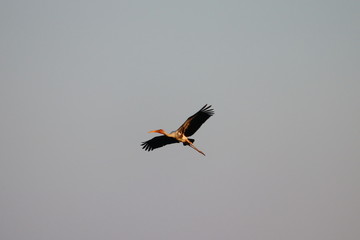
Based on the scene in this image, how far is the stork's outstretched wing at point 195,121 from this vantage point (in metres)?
25.1

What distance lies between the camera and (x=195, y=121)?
25391 mm

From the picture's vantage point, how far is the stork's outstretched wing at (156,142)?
2712 cm

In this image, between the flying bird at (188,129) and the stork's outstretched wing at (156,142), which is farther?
the stork's outstretched wing at (156,142)

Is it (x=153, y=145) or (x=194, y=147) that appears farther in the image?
(x=153, y=145)

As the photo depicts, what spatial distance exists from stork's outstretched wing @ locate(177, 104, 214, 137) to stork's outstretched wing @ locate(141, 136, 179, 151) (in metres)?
1.27

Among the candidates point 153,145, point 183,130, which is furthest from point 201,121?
point 153,145

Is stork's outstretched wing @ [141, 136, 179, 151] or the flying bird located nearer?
the flying bird

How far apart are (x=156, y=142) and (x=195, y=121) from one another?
3.01 meters

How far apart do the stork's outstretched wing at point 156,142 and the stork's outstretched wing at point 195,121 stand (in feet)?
4.18

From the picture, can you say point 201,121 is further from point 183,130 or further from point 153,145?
point 153,145

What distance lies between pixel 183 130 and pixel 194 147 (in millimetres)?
963

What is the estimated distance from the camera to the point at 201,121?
25.5 m

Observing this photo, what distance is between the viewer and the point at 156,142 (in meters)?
27.6

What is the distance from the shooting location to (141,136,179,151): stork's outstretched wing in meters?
27.1
